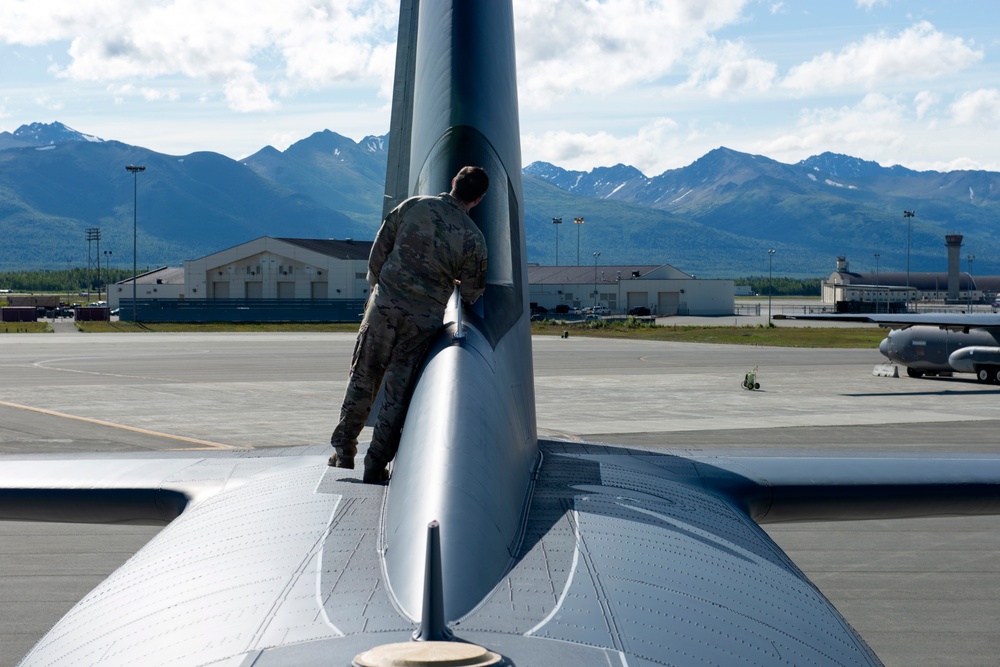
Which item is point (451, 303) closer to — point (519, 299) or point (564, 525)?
point (519, 299)

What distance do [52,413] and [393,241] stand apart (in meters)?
26.1

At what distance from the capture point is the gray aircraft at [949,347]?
4034cm

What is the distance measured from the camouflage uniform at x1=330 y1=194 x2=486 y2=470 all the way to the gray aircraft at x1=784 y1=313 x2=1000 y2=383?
36.2 meters

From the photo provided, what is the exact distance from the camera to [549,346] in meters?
66.1

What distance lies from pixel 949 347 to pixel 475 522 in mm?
41300

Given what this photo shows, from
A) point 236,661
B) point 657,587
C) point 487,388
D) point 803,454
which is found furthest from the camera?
point 803,454

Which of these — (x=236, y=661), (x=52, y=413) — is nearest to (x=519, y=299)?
(x=236, y=661)

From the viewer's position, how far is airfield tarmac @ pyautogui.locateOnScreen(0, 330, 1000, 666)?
35.2 ft

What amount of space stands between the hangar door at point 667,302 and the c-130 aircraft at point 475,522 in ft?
431

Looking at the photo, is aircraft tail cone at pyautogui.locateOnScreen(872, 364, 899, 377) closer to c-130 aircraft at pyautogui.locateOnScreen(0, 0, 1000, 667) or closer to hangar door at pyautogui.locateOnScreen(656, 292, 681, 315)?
c-130 aircraft at pyautogui.locateOnScreen(0, 0, 1000, 667)

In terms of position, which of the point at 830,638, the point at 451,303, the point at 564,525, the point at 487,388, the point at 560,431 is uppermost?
the point at 451,303

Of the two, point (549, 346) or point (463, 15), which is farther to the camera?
point (549, 346)

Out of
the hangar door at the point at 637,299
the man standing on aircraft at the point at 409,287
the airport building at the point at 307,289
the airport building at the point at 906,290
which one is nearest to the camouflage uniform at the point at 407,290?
the man standing on aircraft at the point at 409,287

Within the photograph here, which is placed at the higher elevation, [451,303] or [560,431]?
[451,303]
